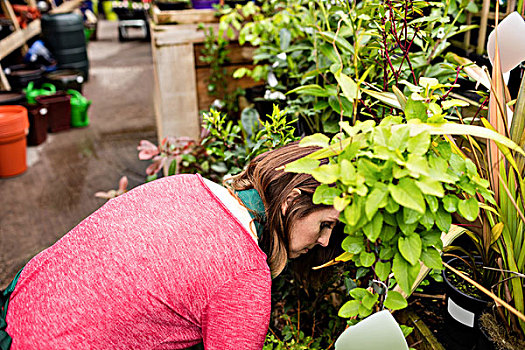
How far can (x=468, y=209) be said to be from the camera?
72 centimetres

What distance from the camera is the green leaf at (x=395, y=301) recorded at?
2.61 ft

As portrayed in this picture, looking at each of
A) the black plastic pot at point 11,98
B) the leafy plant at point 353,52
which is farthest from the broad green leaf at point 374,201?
the black plastic pot at point 11,98

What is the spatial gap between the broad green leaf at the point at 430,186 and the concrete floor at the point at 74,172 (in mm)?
2122

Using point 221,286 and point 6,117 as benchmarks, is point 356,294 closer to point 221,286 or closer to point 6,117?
point 221,286

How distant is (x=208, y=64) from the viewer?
8.71ft

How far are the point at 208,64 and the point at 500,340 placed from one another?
2.12 m

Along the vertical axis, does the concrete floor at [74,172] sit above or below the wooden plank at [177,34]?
below

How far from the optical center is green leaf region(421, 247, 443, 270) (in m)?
0.75

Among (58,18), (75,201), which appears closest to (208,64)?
(75,201)

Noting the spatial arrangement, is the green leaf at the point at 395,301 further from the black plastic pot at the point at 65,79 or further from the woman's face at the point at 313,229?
the black plastic pot at the point at 65,79

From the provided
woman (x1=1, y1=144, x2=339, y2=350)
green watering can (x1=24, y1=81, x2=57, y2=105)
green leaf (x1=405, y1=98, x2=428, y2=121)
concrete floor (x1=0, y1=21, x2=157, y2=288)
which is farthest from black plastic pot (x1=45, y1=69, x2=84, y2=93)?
green leaf (x1=405, y1=98, x2=428, y2=121)

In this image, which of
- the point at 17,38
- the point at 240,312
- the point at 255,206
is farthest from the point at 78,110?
the point at 240,312

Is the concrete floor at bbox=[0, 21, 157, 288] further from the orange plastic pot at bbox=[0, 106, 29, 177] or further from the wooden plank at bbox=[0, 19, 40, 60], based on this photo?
the wooden plank at bbox=[0, 19, 40, 60]

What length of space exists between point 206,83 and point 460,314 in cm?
195
